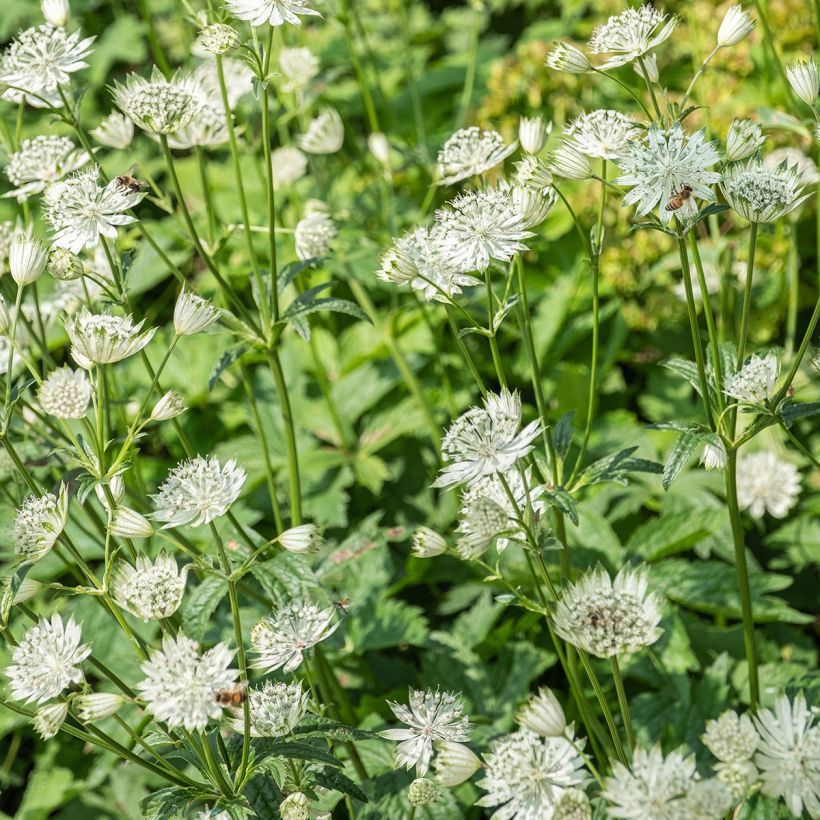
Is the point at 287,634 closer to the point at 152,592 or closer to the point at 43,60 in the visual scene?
the point at 152,592

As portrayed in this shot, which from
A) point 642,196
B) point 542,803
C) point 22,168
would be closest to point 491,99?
point 22,168

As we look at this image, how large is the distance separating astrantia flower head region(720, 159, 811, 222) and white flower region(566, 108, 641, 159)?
18 centimetres

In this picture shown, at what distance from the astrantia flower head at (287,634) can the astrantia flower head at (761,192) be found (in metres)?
0.91

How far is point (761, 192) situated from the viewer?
1.53m

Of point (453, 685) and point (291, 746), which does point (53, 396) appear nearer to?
point (291, 746)

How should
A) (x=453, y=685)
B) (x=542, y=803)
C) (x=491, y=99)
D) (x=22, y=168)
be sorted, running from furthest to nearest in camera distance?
(x=491, y=99) → (x=453, y=685) → (x=22, y=168) → (x=542, y=803)

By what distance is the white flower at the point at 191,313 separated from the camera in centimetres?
164

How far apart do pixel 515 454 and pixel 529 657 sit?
3.51 ft

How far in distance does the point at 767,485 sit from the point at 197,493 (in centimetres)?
176

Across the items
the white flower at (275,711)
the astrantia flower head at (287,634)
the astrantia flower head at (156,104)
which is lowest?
the white flower at (275,711)

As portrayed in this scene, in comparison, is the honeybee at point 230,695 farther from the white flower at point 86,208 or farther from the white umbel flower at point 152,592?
the white flower at point 86,208

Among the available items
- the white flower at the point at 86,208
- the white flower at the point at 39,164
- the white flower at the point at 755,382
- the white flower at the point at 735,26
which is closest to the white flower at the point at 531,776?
the white flower at the point at 755,382

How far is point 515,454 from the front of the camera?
1.40 meters

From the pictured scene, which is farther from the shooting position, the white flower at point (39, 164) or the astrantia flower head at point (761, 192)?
the white flower at point (39, 164)
